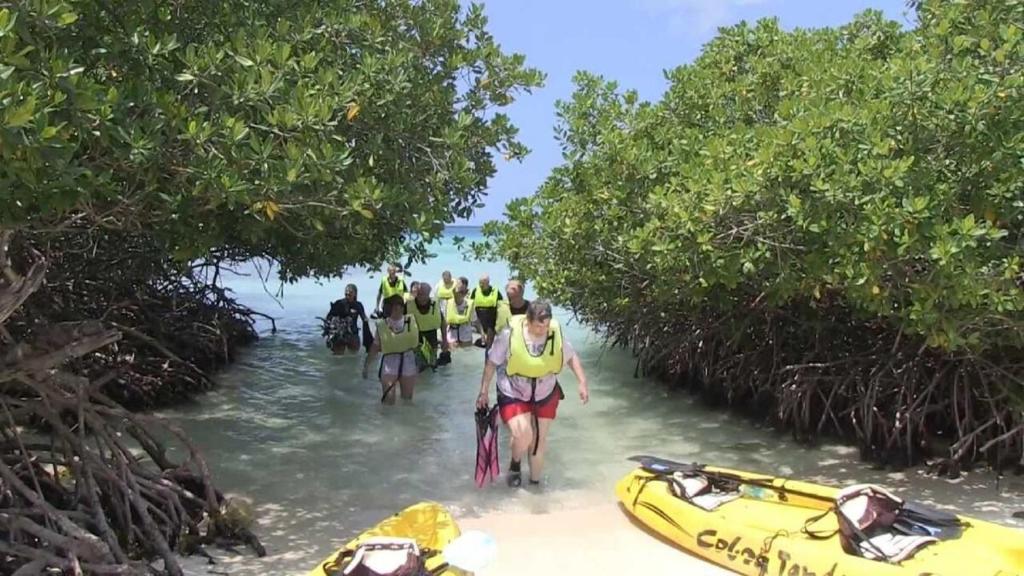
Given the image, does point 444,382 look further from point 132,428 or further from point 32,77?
point 32,77

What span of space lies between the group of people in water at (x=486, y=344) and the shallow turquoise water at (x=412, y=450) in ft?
1.08

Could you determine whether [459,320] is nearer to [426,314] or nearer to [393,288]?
[393,288]

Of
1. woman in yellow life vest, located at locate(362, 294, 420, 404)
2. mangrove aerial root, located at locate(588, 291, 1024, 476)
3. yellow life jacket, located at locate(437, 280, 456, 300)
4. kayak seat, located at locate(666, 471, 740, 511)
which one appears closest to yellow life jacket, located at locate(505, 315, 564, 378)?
kayak seat, located at locate(666, 471, 740, 511)

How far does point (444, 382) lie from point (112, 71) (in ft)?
21.3

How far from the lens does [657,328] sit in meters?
9.11

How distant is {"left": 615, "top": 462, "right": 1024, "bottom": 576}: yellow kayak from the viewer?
3.80m

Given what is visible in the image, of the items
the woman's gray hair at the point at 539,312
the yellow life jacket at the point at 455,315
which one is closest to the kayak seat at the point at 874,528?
the woman's gray hair at the point at 539,312

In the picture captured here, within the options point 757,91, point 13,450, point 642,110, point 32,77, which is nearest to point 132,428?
point 13,450

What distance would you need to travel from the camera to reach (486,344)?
11781 millimetres

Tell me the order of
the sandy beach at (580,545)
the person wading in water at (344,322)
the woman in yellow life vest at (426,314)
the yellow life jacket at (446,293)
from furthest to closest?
1. the yellow life jacket at (446,293)
2. the person wading in water at (344,322)
3. the woman in yellow life vest at (426,314)
4. the sandy beach at (580,545)

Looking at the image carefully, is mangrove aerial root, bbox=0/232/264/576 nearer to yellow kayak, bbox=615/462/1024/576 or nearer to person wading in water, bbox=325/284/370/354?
yellow kayak, bbox=615/462/1024/576

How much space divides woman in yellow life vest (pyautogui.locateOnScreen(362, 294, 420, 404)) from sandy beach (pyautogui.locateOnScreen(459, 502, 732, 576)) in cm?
331

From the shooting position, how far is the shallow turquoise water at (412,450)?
5.34m

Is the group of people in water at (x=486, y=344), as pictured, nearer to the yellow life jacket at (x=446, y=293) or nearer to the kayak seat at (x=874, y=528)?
the yellow life jacket at (x=446, y=293)
